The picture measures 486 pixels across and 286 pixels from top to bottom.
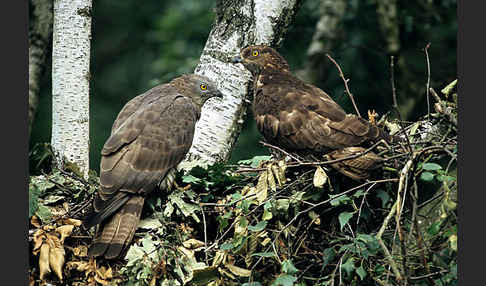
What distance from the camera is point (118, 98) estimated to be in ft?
41.0

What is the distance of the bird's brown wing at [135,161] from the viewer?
16.7 feet

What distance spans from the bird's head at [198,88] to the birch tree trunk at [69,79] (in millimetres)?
953

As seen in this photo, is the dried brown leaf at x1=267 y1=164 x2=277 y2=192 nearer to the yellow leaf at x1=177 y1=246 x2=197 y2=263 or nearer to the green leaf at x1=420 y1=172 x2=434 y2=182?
the yellow leaf at x1=177 y1=246 x2=197 y2=263

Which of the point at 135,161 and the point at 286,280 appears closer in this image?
the point at 286,280

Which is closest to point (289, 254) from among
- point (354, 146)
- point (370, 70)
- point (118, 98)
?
point (354, 146)

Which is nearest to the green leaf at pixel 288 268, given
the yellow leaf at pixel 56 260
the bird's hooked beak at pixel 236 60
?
the yellow leaf at pixel 56 260

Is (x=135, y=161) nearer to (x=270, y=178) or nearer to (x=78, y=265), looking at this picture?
(x=78, y=265)

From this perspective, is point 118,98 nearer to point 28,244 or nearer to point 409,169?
point 28,244

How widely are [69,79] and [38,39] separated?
1209 mm

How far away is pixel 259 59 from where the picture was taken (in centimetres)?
625

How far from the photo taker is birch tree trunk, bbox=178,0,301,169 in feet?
20.7

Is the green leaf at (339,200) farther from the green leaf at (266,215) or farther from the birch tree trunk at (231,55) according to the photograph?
the birch tree trunk at (231,55)

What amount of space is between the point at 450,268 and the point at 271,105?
214 cm

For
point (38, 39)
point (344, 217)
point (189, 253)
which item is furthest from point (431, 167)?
point (38, 39)
